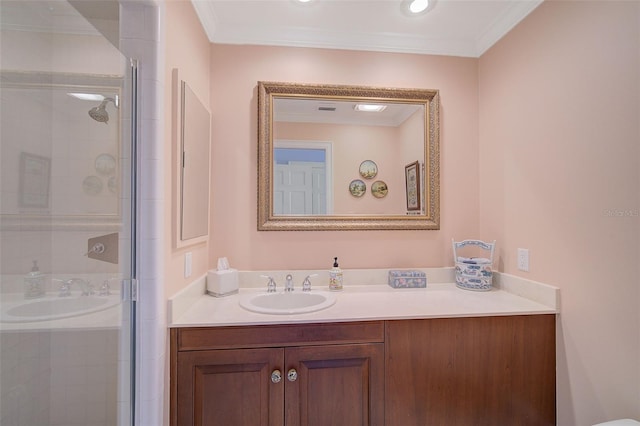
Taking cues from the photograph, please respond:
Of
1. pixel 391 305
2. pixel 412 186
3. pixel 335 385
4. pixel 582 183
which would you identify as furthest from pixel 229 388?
pixel 582 183

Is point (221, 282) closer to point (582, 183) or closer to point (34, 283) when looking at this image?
point (34, 283)

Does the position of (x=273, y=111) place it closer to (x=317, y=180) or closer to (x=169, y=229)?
(x=317, y=180)

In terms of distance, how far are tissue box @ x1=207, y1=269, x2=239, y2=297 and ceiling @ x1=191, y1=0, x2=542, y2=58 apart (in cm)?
136

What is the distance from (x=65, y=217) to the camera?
96cm

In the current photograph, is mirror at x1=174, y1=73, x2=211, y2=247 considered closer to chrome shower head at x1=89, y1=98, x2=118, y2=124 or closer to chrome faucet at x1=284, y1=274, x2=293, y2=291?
chrome shower head at x1=89, y1=98, x2=118, y2=124

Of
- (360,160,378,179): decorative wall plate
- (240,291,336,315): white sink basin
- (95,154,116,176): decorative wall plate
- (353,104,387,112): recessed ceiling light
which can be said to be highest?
(353,104,387,112): recessed ceiling light

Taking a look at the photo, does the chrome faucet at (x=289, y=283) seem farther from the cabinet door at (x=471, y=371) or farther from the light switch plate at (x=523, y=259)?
the light switch plate at (x=523, y=259)

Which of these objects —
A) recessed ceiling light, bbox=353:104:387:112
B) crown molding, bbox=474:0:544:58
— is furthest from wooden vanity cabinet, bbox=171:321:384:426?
crown molding, bbox=474:0:544:58

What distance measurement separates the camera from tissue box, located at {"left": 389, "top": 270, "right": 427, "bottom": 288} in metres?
1.78

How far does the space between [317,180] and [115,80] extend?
1.08m

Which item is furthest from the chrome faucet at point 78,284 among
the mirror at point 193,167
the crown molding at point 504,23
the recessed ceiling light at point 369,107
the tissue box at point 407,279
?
the crown molding at point 504,23

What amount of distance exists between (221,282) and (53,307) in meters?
0.72

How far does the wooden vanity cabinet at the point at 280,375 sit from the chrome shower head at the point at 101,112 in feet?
2.80

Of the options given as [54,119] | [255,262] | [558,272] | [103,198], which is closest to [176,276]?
[103,198]
